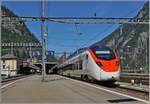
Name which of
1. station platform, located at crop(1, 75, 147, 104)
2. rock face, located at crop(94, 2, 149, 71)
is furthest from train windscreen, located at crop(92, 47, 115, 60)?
rock face, located at crop(94, 2, 149, 71)

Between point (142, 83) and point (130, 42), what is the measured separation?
102377 mm

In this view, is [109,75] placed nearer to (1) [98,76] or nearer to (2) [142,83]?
(1) [98,76]

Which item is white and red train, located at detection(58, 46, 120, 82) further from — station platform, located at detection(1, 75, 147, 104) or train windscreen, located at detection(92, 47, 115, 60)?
station platform, located at detection(1, 75, 147, 104)

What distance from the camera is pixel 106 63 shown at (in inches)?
1167

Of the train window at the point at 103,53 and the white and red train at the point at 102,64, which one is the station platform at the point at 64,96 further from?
the train window at the point at 103,53

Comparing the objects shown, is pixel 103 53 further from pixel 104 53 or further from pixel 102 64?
pixel 102 64

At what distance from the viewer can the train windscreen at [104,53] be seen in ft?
99.2

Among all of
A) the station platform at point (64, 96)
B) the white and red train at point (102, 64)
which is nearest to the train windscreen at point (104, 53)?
the white and red train at point (102, 64)

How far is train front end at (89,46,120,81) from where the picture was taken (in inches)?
1150

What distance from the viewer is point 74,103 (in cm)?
1545

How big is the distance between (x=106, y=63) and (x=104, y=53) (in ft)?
3.91

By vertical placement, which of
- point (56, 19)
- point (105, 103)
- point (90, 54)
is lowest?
point (105, 103)

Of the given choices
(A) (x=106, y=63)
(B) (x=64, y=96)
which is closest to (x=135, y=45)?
(A) (x=106, y=63)

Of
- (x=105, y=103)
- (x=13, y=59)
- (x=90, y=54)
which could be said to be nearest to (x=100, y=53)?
(x=90, y=54)
